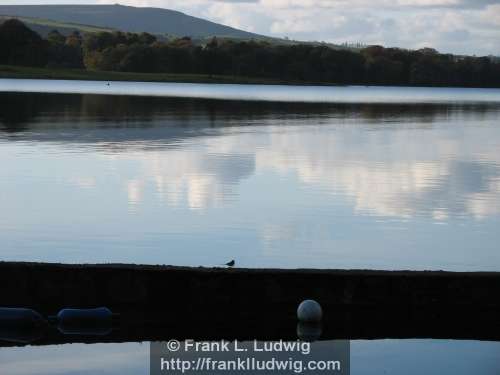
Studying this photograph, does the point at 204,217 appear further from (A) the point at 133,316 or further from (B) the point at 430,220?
(A) the point at 133,316

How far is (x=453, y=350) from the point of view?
13.3 meters

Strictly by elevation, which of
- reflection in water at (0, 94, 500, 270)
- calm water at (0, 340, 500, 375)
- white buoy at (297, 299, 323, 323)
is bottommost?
reflection in water at (0, 94, 500, 270)

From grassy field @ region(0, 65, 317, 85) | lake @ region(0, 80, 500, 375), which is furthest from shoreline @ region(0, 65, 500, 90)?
lake @ region(0, 80, 500, 375)

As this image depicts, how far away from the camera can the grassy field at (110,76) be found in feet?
512

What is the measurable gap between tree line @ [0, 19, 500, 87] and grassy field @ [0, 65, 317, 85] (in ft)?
7.39

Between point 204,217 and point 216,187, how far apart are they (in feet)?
17.1

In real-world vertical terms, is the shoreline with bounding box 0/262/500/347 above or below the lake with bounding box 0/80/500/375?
above

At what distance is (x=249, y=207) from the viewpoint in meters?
24.0

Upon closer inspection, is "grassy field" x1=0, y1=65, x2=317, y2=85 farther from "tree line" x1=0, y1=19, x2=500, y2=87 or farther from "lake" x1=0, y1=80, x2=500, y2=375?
"lake" x1=0, y1=80, x2=500, y2=375

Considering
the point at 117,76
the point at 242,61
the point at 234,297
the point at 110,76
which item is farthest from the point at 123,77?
the point at 234,297

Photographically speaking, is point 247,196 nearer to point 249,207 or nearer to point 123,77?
point 249,207

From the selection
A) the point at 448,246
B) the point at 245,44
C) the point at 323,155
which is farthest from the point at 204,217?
the point at 245,44

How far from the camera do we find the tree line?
586 ft

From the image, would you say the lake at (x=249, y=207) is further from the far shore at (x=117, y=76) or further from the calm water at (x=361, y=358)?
the far shore at (x=117, y=76)
